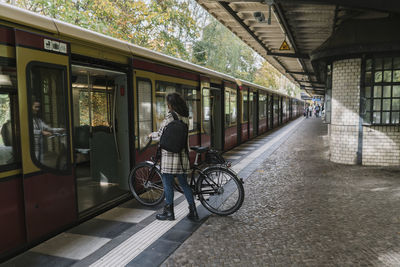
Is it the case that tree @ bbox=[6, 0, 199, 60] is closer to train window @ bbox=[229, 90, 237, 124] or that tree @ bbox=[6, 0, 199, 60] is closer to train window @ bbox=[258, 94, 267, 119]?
train window @ bbox=[258, 94, 267, 119]

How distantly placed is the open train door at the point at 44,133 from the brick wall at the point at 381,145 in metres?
7.06

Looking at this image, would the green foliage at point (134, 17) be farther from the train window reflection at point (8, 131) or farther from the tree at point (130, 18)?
the train window reflection at point (8, 131)

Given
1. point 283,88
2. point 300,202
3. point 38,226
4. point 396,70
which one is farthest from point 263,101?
point 283,88

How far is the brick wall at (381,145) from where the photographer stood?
25.3 ft

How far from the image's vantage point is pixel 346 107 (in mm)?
8078

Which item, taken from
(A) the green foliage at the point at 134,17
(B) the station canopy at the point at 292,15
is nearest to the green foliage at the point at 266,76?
(A) the green foliage at the point at 134,17

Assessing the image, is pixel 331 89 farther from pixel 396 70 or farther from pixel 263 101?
pixel 263 101

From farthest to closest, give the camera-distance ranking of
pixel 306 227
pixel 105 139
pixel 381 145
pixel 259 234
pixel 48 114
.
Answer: pixel 381 145
pixel 105 139
pixel 306 227
pixel 259 234
pixel 48 114

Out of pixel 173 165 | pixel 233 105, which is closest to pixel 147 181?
pixel 173 165

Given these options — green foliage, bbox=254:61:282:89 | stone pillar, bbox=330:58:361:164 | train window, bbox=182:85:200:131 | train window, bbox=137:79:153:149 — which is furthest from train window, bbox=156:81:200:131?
green foliage, bbox=254:61:282:89

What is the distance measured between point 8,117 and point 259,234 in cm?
307

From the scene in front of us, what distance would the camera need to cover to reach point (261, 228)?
407 centimetres

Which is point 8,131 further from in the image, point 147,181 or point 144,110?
point 144,110

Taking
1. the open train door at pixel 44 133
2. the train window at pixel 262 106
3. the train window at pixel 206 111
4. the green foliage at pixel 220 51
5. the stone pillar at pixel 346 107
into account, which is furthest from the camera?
the green foliage at pixel 220 51
